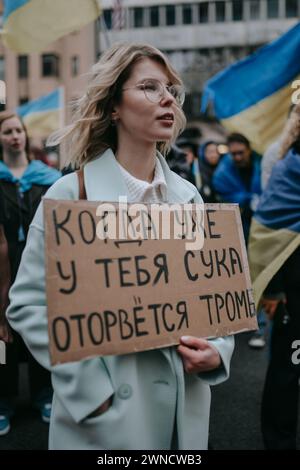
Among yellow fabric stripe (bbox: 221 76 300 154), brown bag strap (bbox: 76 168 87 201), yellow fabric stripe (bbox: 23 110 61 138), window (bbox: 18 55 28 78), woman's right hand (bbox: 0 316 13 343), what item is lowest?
window (bbox: 18 55 28 78)

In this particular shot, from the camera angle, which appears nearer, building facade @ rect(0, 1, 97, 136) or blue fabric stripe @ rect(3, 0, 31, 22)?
blue fabric stripe @ rect(3, 0, 31, 22)

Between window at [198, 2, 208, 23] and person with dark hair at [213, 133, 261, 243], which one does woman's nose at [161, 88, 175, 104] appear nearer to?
person with dark hair at [213, 133, 261, 243]

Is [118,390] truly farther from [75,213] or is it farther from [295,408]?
[295,408]

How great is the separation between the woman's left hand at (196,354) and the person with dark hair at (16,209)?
2.07m

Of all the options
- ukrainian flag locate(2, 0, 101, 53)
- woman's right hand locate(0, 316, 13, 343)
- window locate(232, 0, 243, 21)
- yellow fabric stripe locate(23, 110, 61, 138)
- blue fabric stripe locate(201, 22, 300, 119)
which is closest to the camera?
woman's right hand locate(0, 316, 13, 343)

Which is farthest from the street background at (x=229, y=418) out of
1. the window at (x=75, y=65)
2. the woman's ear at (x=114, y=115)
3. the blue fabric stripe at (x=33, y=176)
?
the window at (x=75, y=65)

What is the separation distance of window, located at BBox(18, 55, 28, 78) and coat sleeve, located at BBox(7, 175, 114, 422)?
4112 cm

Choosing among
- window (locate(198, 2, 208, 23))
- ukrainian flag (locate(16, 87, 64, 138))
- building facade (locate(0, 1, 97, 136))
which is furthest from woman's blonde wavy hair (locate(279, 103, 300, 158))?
window (locate(198, 2, 208, 23))

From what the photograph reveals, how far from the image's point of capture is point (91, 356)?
165 centimetres

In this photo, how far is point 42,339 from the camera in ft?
Result: 5.81

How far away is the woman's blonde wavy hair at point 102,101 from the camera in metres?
2.00

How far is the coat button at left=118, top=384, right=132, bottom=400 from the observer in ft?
5.81

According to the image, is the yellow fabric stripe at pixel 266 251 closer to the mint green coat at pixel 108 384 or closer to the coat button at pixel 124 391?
the mint green coat at pixel 108 384
